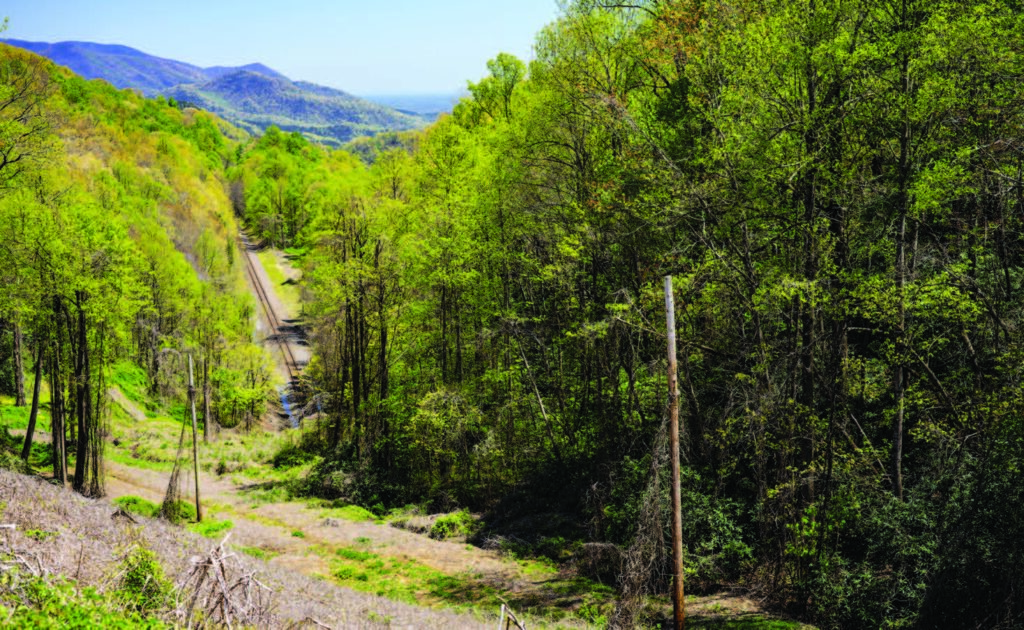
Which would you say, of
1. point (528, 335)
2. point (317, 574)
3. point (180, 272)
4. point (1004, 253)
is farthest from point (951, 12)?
point (180, 272)

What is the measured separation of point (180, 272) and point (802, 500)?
42.6 metres

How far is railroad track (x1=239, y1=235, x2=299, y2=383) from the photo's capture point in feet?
178

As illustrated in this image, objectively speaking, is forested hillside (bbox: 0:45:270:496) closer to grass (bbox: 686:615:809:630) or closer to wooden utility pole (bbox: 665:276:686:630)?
wooden utility pole (bbox: 665:276:686:630)

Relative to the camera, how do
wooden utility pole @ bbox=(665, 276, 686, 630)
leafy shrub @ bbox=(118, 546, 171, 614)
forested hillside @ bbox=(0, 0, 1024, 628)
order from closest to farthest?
leafy shrub @ bbox=(118, 546, 171, 614) → wooden utility pole @ bbox=(665, 276, 686, 630) → forested hillside @ bbox=(0, 0, 1024, 628)

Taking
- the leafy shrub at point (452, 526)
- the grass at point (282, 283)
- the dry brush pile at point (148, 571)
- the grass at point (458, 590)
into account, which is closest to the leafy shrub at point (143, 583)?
the dry brush pile at point (148, 571)

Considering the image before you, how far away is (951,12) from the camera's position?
11.9 metres

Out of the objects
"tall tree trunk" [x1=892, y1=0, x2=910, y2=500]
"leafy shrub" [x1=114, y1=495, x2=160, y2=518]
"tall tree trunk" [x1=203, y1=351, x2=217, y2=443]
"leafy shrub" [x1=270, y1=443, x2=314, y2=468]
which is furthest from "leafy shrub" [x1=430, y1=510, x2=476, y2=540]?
"tall tree trunk" [x1=203, y1=351, x2=217, y2=443]

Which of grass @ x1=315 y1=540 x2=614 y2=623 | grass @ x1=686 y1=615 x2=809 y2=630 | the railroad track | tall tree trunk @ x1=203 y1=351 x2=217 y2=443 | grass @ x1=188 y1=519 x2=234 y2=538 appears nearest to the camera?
grass @ x1=686 y1=615 x2=809 y2=630

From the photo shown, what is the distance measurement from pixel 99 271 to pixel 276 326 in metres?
36.8

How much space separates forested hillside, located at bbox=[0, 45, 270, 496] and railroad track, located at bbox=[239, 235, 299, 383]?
4.49 m

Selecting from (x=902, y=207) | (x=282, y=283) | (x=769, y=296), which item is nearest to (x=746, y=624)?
(x=769, y=296)

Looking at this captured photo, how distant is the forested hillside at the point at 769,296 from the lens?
36.2 feet

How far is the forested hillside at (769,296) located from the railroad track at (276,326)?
101 ft

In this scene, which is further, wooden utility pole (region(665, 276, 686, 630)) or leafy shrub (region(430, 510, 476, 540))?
leafy shrub (region(430, 510, 476, 540))
